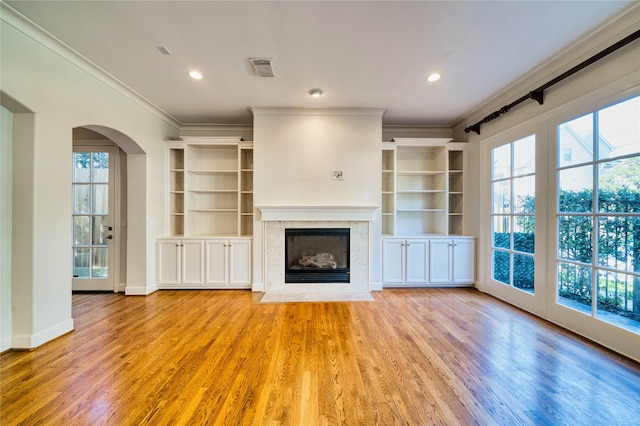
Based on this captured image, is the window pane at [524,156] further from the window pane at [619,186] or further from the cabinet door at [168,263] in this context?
the cabinet door at [168,263]

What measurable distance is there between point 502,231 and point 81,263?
253 inches

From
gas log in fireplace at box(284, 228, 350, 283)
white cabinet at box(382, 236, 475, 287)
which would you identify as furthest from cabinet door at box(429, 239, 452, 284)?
gas log in fireplace at box(284, 228, 350, 283)

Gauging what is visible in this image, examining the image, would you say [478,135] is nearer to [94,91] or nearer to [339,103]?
[339,103]

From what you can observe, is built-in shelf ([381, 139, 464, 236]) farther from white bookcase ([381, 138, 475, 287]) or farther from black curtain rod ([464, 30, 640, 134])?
black curtain rod ([464, 30, 640, 134])

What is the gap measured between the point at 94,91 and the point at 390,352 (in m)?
4.21

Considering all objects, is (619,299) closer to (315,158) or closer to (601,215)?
(601,215)

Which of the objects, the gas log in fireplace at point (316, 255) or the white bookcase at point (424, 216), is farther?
the white bookcase at point (424, 216)

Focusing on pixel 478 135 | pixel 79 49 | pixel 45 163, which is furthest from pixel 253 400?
pixel 478 135

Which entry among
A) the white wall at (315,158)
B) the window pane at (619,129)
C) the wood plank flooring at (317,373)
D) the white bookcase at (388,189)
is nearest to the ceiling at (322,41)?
the white wall at (315,158)

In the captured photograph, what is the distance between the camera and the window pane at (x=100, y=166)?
3842 mm

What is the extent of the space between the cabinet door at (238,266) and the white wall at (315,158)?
0.56 feet

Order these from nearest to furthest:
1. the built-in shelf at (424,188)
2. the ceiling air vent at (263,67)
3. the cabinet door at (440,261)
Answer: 1. the ceiling air vent at (263,67)
2. the cabinet door at (440,261)
3. the built-in shelf at (424,188)

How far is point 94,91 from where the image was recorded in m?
2.84

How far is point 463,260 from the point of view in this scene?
162 inches
